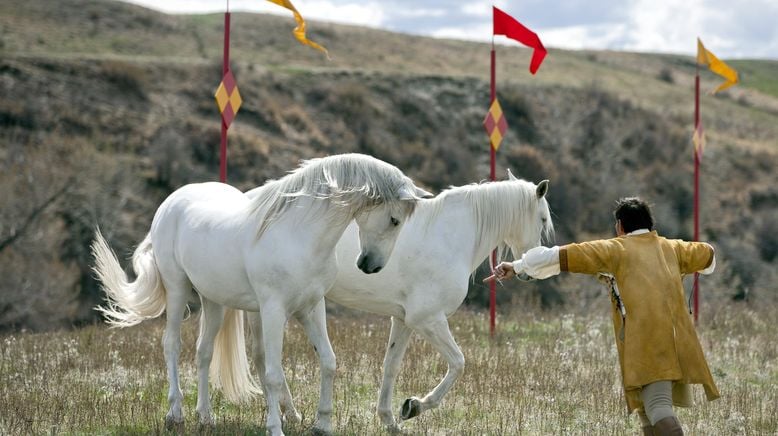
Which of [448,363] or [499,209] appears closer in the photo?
[448,363]

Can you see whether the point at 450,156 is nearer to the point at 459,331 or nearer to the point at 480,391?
the point at 459,331

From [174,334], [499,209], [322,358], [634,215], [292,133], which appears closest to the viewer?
[634,215]

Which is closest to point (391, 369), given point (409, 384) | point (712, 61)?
point (409, 384)

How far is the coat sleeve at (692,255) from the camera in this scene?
5.79 metres

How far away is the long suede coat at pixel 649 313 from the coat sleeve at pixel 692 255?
0.31ft

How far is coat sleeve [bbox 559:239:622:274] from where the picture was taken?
5.60 m

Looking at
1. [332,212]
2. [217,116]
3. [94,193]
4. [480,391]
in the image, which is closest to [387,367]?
[480,391]

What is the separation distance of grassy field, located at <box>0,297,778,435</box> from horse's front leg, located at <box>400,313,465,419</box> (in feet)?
0.61

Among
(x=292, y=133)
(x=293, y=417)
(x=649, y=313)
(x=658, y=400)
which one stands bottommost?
(x=292, y=133)

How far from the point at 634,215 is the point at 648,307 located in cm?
62

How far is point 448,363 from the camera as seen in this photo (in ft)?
23.9

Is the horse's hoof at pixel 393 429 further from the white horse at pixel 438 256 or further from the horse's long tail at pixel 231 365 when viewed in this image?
the horse's long tail at pixel 231 365

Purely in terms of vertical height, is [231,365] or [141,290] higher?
[141,290]

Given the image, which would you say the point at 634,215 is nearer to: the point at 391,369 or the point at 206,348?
the point at 391,369
